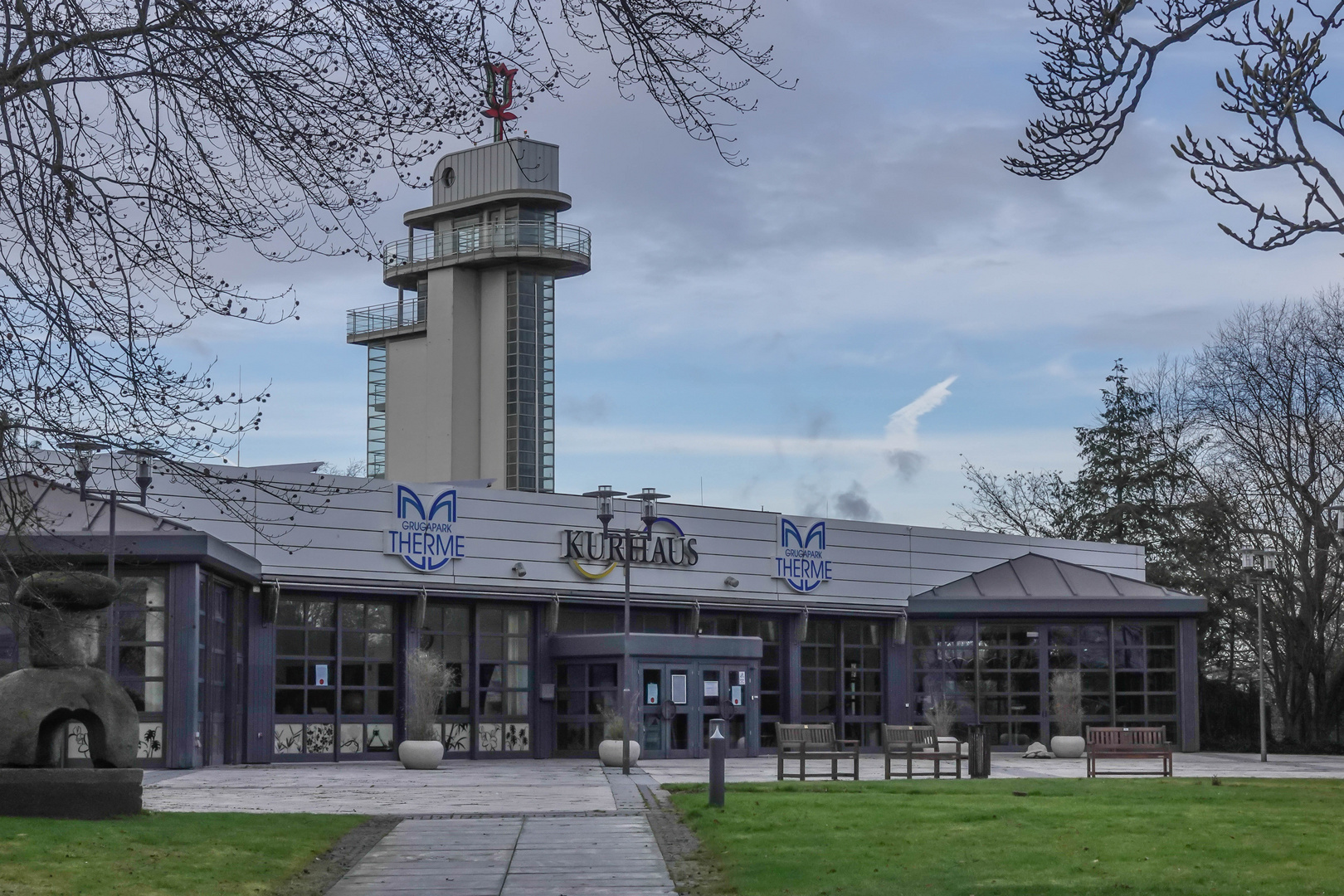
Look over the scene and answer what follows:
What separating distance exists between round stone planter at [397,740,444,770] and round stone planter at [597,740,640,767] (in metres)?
2.80

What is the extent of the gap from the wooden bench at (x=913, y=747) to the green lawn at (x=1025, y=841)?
4064 millimetres

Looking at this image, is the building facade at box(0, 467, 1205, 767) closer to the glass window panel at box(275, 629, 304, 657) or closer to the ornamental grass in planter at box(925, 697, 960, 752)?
the glass window panel at box(275, 629, 304, 657)

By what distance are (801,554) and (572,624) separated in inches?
240

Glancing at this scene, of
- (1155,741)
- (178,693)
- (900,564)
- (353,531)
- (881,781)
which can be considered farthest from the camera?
(900,564)

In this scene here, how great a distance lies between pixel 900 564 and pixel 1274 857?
25757 mm

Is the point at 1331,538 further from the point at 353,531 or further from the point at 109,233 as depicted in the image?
the point at 109,233

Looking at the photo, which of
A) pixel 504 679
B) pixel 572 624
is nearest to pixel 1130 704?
pixel 572 624

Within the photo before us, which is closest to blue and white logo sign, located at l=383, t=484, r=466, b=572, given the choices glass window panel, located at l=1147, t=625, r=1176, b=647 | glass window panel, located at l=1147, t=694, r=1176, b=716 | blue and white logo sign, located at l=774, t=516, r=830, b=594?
blue and white logo sign, located at l=774, t=516, r=830, b=594

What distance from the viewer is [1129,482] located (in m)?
53.2

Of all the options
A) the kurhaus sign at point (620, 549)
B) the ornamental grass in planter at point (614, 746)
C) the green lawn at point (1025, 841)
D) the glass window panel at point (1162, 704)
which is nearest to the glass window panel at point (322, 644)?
the kurhaus sign at point (620, 549)

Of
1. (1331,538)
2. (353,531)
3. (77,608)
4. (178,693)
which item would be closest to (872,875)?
(77,608)

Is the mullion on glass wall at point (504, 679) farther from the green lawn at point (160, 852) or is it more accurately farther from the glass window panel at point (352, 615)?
the green lawn at point (160, 852)

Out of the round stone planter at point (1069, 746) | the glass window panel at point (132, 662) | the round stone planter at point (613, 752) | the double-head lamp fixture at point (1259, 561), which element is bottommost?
the round stone planter at point (1069, 746)

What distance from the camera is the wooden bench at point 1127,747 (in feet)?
82.9
